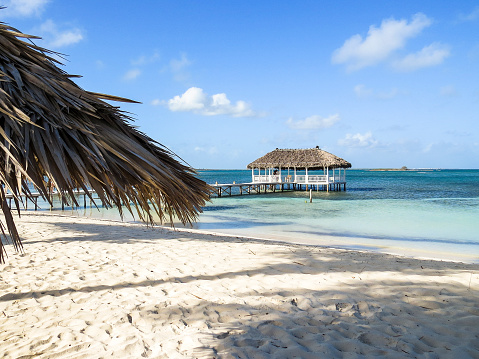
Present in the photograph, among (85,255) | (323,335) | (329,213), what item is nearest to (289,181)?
(329,213)

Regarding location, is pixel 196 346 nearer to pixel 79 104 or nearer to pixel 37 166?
pixel 37 166

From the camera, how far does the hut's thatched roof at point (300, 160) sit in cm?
3127

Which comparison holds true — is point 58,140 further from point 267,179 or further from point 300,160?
point 267,179

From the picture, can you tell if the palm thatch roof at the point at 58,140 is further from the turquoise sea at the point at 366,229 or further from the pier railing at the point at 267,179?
the pier railing at the point at 267,179

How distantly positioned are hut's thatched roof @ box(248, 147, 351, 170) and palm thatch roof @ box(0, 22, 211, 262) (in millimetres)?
29164

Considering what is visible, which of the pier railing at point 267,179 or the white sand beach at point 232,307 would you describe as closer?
the white sand beach at point 232,307

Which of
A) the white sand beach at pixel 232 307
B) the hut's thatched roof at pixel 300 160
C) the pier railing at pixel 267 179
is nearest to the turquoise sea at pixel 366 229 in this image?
the white sand beach at pixel 232 307

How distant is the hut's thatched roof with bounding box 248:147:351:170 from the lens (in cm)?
3127

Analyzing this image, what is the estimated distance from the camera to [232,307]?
3.54m

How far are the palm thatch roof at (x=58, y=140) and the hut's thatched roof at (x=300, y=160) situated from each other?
95.7ft

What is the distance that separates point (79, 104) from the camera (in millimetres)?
2369

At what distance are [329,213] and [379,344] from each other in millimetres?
15097

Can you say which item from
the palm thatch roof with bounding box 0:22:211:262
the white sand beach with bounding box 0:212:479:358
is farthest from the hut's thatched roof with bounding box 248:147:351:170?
the palm thatch roof with bounding box 0:22:211:262

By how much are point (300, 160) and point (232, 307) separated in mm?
29450
